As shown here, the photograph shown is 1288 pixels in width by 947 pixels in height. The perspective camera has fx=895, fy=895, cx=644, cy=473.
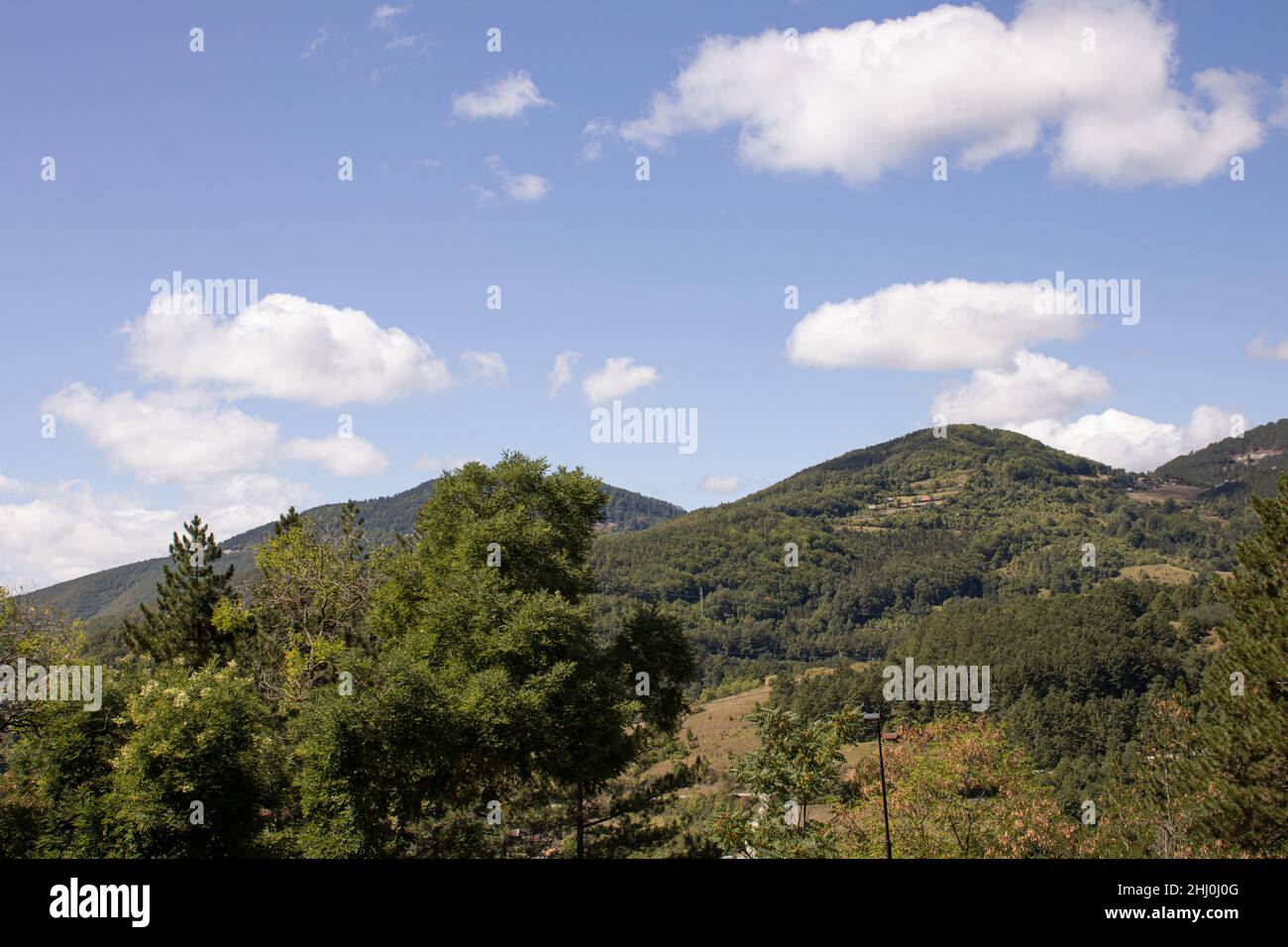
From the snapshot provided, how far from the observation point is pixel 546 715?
2592 cm

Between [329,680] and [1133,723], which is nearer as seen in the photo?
[329,680]

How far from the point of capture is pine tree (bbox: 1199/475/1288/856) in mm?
27984

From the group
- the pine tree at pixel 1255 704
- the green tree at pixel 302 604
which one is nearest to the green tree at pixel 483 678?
the green tree at pixel 302 604

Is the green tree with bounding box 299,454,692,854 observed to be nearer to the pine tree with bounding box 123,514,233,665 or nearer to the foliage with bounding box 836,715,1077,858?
the foliage with bounding box 836,715,1077,858

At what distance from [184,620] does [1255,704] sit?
4377 cm

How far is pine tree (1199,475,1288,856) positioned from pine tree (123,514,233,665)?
40549mm

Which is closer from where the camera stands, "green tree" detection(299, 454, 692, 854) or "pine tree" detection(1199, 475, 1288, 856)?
"green tree" detection(299, 454, 692, 854)

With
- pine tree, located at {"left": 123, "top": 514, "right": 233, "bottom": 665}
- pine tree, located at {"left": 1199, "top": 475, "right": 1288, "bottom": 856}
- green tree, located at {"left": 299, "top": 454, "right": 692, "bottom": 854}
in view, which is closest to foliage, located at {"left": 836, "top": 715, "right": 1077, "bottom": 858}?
pine tree, located at {"left": 1199, "top": 475, "right": 1288, "bottom": 856}

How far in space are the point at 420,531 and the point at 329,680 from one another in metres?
8.00

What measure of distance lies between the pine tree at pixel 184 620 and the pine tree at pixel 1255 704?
4055 centimetres
